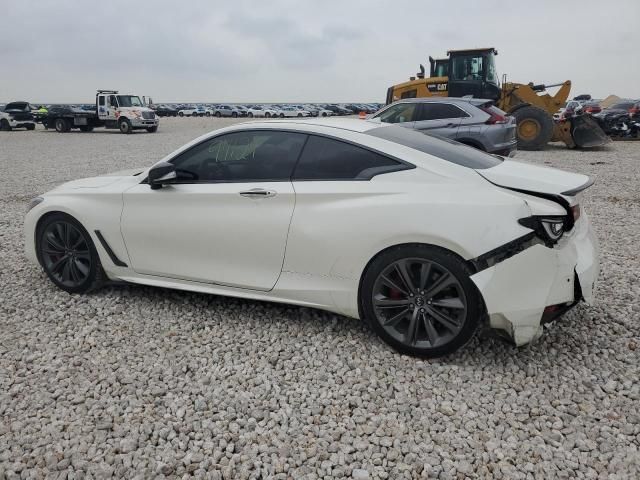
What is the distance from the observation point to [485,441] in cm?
234

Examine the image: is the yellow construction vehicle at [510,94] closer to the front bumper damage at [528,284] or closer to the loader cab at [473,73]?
the loader cab at [473,73]

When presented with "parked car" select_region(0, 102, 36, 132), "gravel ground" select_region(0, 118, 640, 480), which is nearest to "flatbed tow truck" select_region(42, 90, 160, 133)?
"parked car" select_region(0, 102, 36, 132)

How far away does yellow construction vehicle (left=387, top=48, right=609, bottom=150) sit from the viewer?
14961mm

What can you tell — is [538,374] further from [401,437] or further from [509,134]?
[509,134]

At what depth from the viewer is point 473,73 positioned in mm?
15719

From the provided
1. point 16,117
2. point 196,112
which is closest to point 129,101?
point 16,117

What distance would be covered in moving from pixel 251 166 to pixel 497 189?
1.62m

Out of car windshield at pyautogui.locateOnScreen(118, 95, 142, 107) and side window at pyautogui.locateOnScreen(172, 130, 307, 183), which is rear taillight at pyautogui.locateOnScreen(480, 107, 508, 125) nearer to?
side window at pyautogui.locateOnScreen(172, 130, 307, 183)

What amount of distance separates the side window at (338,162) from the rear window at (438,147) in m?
0.21

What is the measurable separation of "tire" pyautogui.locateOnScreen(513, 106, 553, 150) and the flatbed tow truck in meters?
20.4

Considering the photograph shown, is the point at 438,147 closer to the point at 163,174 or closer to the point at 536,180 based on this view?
the point at 536,180

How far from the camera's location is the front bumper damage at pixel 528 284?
2.63 metres

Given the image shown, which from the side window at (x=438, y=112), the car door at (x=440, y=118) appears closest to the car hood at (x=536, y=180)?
the car door at (x=440, y=118)

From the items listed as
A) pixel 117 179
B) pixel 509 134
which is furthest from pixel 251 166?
pixel 509 134
